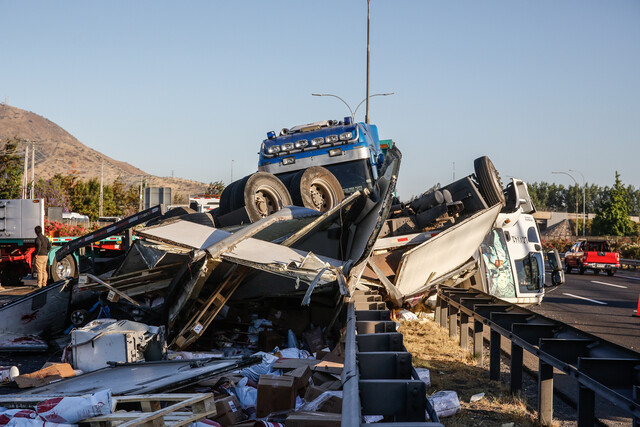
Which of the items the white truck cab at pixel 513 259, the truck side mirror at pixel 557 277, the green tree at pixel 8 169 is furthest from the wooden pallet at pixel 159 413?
the green tree at pixel 8 169

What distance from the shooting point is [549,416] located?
16.6 ft

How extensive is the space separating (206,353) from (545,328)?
3.76 meters

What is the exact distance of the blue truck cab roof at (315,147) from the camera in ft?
41.0

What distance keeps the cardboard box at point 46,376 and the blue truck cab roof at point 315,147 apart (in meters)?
6.88

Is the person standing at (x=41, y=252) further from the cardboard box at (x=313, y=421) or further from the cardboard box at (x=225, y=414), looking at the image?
the cardboard box at (x=313, y=421)

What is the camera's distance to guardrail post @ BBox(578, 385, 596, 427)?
4266 millimetres

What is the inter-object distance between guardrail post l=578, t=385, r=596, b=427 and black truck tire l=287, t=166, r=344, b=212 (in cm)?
657

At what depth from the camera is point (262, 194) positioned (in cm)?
1011

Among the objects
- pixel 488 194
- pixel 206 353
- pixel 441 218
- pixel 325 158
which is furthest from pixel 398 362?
pixel 325 158

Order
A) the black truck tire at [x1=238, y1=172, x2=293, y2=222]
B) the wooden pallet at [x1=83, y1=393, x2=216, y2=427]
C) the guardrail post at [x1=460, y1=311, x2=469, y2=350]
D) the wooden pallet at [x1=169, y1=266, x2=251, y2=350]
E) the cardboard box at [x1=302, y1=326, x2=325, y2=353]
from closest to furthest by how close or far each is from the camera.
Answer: the wooden pallet at [x1=83, y1=393, x2=216, y2=427] < the wooden pallet at [x1=169, y1=266, x2=251, y2=350] < the cardboard box at [x1=302, y1=326, x2=325, y2=353] < the guardrail post at [x1=460, y1=311, x2=469, y2=350] < the black truck tire at [x1=238, y1=172, x2=293, y2=222]

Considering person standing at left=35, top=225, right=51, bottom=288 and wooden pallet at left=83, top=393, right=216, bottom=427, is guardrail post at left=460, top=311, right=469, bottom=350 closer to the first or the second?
wooden pallet at left=83, top=393, right=216, bottom=427

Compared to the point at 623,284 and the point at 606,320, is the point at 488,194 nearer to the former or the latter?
the point at 606,320

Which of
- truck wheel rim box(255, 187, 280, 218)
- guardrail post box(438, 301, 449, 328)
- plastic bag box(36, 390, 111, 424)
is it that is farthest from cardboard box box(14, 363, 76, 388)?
guardrail post box(438, 301, 449, 328)

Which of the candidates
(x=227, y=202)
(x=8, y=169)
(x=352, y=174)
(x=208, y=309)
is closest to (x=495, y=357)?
(x=208, y=309)
